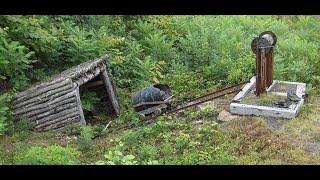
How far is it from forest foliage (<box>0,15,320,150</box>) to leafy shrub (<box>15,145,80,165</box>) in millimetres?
1352

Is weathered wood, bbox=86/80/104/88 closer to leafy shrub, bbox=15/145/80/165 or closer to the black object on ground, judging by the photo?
leafy shrub, bbox=15/145/80/165

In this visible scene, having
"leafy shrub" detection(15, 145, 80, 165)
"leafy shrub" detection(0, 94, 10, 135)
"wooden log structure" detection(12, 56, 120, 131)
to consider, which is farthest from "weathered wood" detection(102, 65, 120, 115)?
"leafy shrub" detection(15, 145, 80, 165)

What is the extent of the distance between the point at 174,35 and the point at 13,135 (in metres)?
7.85

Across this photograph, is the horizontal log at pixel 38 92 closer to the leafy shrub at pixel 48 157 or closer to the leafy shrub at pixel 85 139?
the leafy shrub at pixel 85 139

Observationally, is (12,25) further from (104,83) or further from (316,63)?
(316,63)

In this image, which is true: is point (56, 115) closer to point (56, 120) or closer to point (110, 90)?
point (56, 120)

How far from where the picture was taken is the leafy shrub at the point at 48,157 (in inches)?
276

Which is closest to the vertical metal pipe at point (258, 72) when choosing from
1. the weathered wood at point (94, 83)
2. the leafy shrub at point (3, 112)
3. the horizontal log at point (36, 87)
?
the weathered wood at point (94, 83)

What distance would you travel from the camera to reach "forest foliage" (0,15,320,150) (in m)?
10.3

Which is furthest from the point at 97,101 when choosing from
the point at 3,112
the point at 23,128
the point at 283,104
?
the point at 283,104

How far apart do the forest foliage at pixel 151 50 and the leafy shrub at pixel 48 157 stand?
135 cm

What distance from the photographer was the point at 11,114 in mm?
9227
